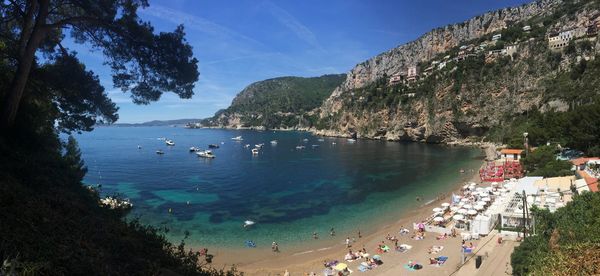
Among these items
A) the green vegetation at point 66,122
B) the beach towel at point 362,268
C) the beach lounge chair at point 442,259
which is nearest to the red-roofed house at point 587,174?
the beach lounge chair at point 442,259

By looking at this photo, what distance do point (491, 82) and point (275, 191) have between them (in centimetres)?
6800

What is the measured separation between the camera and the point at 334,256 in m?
21.9

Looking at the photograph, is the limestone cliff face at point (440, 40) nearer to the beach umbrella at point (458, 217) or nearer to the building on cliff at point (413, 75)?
the building on cliff at point (413, 75)

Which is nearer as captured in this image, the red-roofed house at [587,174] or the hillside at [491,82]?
the red-roofed house at [587,174]

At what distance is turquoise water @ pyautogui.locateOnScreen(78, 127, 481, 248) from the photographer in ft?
88.8

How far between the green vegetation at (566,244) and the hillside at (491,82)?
48.5 metres

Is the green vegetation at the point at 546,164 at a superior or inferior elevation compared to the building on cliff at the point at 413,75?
inferior

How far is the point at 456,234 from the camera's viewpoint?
2419 centimetres

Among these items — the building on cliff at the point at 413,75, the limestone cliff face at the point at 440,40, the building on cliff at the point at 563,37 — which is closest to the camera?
the building on cliff at the point at 563,37

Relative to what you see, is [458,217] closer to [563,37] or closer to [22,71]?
[22,71]

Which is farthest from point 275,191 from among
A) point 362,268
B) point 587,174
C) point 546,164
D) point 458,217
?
point 546,164

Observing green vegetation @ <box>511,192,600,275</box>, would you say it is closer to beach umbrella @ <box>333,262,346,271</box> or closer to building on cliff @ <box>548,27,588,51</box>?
beach umbrella @ <box>333,262,346,271</box>

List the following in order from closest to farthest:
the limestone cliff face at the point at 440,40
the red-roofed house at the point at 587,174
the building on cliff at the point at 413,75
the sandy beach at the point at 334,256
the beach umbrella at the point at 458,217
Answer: the sandy beach at the point at 334,256 → the red-roofed house at the point at 587,174 → the beach umbrella at the point at 458,217 → the building on cliff at the point at 413,75 → the limestone cliff face at the point at 440,40

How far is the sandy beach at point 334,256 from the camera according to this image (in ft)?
64.6
